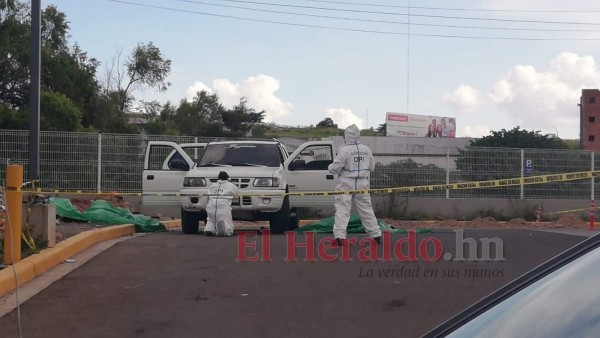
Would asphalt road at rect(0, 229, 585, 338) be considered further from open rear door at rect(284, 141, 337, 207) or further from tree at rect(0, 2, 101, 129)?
tree at rect(0, 2, 101, 129)

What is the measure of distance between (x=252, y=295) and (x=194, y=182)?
5.80m

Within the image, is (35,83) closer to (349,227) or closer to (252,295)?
(349,227)

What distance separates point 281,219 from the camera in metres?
13.0

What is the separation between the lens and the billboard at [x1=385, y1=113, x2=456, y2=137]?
65.6 m

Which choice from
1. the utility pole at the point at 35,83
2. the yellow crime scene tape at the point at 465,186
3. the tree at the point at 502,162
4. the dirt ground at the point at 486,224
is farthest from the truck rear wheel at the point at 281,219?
the tree at the point at 502,162

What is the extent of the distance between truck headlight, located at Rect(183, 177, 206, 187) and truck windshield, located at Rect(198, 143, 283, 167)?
2.67 ft

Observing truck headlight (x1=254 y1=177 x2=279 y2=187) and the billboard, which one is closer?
truck headlight (x1=254 y1=177 x2=279 y2=187)

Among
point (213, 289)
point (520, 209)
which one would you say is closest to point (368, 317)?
point (213, 289)

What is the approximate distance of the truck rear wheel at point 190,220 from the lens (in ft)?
42.4

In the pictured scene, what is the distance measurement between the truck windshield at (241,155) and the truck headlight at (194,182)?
0.81 metres

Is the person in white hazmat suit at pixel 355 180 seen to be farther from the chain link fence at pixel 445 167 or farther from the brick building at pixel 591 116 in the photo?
the brick building at pixel 591 116

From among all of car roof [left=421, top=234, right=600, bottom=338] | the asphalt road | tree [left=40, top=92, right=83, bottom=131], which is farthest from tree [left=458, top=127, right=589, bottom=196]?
car roof [left=421, top=234, right=600, bottom=338]

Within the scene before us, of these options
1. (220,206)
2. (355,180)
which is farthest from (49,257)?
(355,180)

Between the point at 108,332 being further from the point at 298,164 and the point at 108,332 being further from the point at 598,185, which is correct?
the point at 598,185
